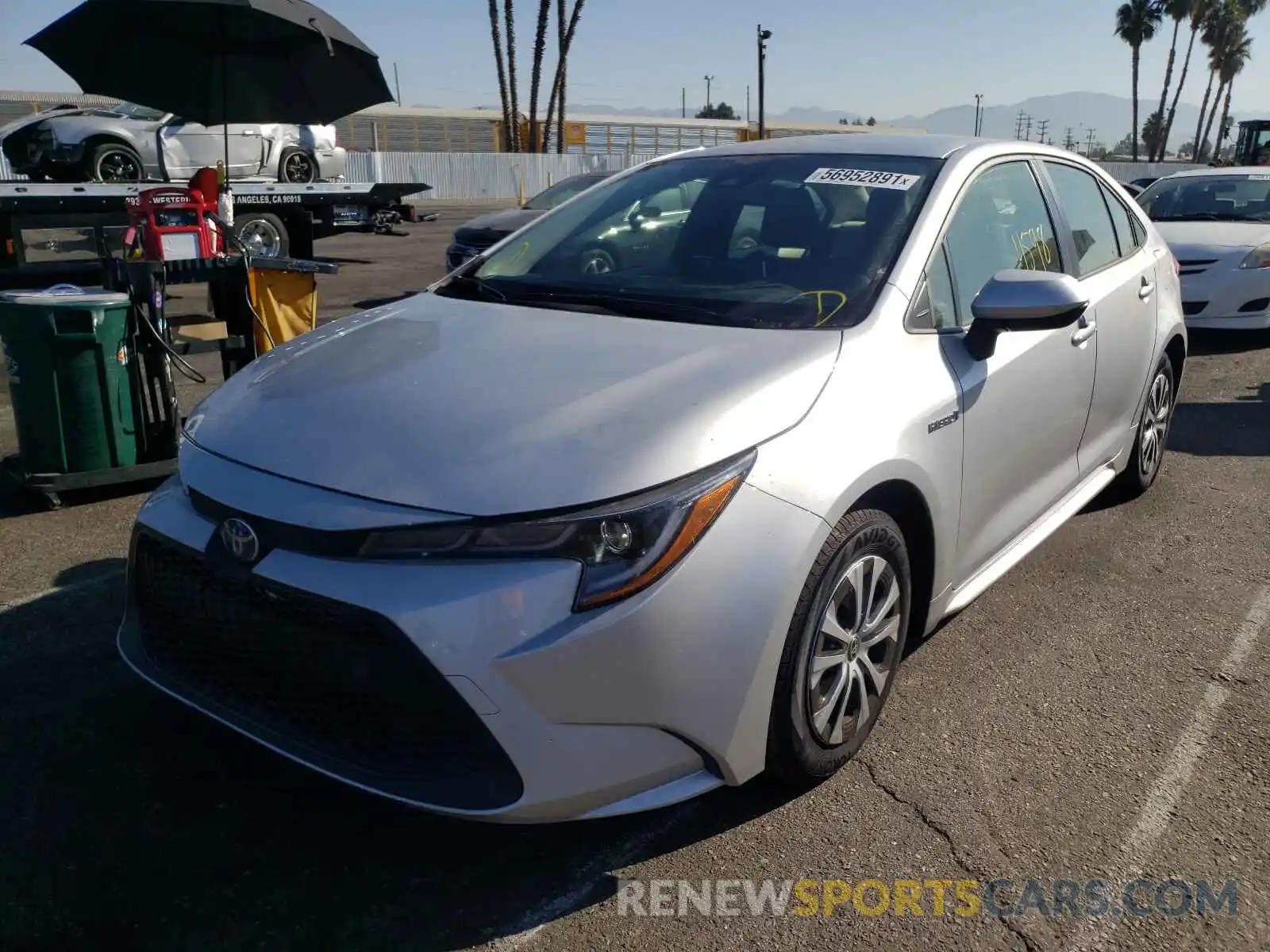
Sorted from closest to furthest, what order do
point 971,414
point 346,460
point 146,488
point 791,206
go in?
point 346,460 → point 971,414 → point 791,206 → point 146,488

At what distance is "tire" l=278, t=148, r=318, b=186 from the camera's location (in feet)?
55.2

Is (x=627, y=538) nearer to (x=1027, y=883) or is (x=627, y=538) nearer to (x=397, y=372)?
(x=397, y=372)

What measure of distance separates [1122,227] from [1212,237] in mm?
5366

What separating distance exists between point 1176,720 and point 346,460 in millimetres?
2585

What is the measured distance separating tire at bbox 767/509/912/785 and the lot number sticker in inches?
48.4

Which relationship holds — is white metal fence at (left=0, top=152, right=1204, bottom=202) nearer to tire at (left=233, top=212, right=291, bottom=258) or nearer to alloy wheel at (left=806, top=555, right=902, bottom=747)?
tire at (left=233, top=212, right=291, bottom=258)

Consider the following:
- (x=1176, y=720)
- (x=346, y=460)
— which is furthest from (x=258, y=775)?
(x=1176, y=720)

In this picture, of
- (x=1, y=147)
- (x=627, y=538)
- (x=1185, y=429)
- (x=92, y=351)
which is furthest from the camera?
(x=1, y=147)

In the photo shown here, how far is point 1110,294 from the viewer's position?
4184 mm

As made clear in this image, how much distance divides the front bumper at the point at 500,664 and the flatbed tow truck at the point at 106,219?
9.98 m

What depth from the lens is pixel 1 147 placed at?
14.6 meters

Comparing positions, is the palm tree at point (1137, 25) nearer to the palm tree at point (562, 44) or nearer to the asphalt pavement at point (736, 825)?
the palm tree at point (562, 44)

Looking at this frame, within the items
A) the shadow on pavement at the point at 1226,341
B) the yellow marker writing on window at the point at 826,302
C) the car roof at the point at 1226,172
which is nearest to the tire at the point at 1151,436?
the yellow marker writing on window at the point at 826,302

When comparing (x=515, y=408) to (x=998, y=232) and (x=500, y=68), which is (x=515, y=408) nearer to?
(x=998, y=232)
